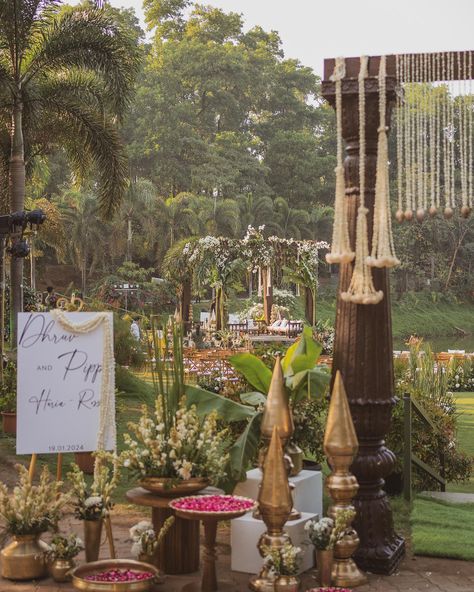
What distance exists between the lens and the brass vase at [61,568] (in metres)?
4.94

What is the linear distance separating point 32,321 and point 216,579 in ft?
6.06

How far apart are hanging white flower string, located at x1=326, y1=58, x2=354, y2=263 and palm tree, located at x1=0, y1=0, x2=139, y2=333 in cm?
949

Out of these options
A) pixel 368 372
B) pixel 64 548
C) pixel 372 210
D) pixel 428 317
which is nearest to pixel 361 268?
pixel 372 210

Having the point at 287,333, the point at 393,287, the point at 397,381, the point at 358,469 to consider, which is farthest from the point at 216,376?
the point at 393,287

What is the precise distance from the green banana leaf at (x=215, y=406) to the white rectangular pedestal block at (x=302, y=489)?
1.40 ft

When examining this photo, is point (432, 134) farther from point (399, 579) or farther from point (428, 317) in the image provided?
point (428, 317)

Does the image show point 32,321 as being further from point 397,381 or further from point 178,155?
point 178,155

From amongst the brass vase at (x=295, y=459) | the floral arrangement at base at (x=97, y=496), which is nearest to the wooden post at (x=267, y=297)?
the brass vase at (x=295, y=459)

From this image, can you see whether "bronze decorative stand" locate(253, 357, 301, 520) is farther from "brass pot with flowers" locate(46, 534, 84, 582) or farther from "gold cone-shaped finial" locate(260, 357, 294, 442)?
"brass pot with flowers" locate(46, 534, 84, 582)

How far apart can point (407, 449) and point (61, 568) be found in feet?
10.6

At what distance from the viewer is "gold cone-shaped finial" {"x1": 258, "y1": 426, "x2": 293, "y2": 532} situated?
451cm

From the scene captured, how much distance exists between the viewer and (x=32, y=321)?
525 cm

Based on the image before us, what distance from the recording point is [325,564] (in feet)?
15.8

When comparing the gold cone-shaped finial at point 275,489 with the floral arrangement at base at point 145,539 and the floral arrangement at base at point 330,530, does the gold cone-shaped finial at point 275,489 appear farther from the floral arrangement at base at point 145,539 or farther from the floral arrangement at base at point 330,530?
the floral arrangement at base at point 145,539
